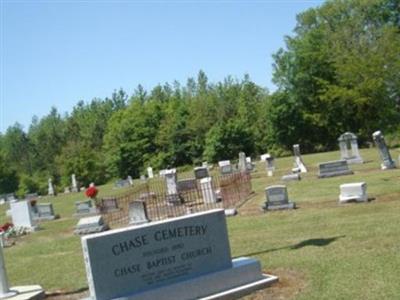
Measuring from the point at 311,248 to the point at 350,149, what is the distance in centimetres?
2085

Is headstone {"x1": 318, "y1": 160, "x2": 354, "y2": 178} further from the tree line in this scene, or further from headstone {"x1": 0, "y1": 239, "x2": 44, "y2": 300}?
the tree line

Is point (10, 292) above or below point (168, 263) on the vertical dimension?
below

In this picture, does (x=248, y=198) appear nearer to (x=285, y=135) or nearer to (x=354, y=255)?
(x=354, y=255)

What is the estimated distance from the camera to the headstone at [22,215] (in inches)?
917


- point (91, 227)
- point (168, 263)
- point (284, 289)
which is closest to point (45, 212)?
point (91, 227)

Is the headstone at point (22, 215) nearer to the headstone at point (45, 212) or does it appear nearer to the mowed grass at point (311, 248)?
the mowed grass at point (311, 248)

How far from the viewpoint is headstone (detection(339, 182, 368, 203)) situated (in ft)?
53.6

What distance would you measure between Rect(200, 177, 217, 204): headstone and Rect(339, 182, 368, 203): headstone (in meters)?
6.29

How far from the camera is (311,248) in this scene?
11219 mm

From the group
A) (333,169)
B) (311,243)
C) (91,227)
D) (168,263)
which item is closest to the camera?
(168,263)

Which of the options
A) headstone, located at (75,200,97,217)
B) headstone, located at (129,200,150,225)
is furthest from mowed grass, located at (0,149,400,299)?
headstone, located at (75,200,97,217)

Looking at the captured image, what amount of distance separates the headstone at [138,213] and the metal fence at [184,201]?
34mm

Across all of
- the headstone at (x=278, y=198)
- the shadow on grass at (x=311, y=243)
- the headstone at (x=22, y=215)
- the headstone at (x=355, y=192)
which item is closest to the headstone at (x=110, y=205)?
the headstone at (x=22, y=215)

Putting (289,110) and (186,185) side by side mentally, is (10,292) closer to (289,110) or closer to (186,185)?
(186,185)
